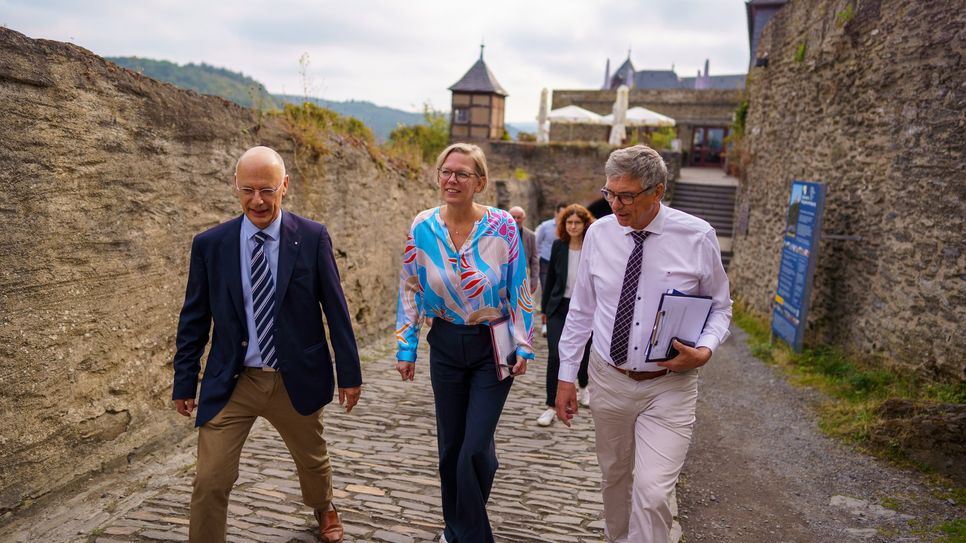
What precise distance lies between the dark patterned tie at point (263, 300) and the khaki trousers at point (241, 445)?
12 centimetres

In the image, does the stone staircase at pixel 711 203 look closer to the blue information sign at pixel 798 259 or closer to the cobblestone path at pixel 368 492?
the blue information sign at pixel 798 259

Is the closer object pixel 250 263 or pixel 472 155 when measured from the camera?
pixel 250 263

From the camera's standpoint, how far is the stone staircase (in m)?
21.0

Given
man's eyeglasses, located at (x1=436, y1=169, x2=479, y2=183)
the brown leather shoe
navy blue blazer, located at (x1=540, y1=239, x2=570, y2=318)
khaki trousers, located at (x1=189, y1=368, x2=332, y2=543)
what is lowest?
the brown leather shoe

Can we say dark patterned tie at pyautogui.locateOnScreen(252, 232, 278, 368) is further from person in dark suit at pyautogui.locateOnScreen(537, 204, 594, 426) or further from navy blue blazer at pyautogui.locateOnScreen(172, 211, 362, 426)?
person in dark suit at pyautogui.locateOnScreen(537, 204, 594, 426)

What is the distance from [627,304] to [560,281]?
2.75 meters

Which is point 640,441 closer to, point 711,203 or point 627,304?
point 627,304

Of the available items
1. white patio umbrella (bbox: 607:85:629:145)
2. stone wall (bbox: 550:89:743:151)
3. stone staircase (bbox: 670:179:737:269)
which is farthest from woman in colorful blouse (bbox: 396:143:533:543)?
stone wall (bbox: 550:89:743:151)

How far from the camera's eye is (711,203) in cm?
2208

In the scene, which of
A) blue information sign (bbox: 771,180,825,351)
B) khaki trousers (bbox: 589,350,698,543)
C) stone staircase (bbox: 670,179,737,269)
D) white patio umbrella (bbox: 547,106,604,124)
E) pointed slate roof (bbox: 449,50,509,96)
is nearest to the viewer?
khaki trousers (bbox: 589,350,698,543)

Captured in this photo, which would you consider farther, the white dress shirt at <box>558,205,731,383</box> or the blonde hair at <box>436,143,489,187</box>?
the blonde hair at <box>436,143,489,187</box>

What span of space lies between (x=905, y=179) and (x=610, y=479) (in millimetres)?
5900

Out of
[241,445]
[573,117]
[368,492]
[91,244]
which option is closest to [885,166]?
[368,492]

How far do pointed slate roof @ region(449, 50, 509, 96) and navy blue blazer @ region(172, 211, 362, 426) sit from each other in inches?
1070
